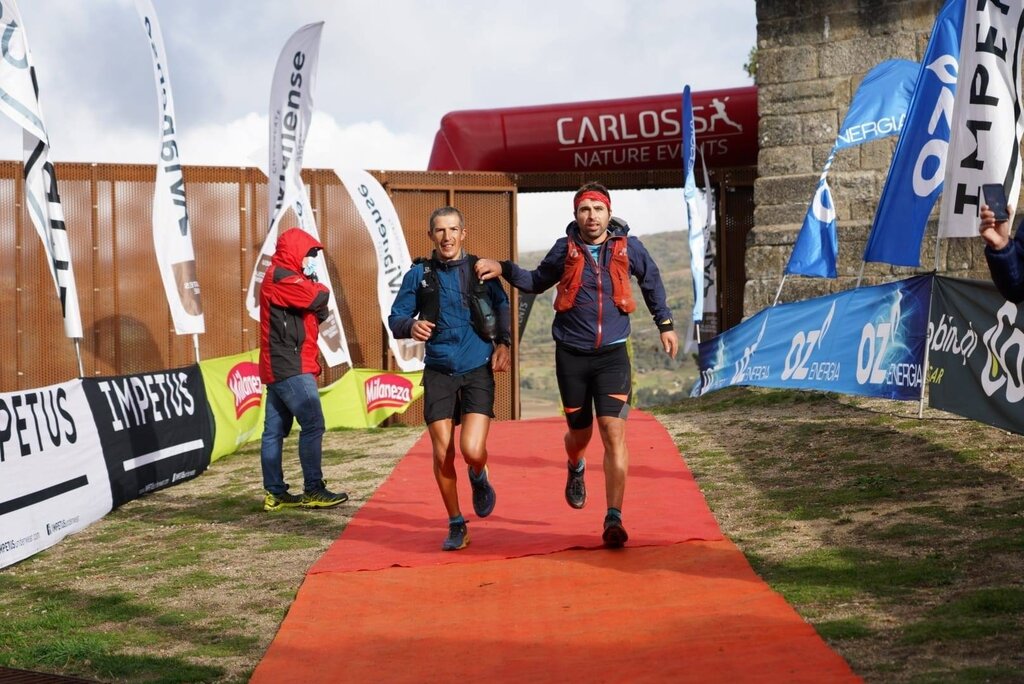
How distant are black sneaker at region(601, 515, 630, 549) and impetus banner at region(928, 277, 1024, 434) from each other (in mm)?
3038

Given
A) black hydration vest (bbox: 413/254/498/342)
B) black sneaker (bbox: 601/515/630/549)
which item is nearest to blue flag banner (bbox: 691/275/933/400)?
black sneaker (bbox: 601/515/630/549)

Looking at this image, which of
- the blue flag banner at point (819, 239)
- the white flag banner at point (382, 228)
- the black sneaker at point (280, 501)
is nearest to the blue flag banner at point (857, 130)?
the blue flag banner at point (819, 239)

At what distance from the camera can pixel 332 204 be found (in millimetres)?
18203

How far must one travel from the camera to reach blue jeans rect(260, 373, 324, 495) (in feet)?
29.9

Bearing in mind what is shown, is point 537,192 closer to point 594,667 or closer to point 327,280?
point 327,280

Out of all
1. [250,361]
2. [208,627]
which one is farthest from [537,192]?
[208,627]

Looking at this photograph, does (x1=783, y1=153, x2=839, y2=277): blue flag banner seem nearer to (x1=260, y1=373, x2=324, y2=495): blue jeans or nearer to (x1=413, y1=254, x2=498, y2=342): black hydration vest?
(x1=260, y1=373, x2=324, y2=495): blue jeans

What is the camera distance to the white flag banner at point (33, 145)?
31.6 ft

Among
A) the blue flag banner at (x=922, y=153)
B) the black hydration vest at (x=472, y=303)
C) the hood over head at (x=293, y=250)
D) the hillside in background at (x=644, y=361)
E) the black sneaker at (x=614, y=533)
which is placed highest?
the blue flag banner at (x=922, y=153)

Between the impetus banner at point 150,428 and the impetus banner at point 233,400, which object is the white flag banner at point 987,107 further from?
the impetus banner at point 233,400

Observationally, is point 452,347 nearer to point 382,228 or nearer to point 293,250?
point 293,250

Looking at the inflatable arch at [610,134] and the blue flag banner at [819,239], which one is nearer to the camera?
the blue flag banner at [819,239]

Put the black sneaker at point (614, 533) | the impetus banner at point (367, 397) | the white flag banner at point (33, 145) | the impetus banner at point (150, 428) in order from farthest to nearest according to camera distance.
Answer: the impetus banner at point (367, 397) < the impetus banner at point (150, 428) < the white flag banner at point (33, 145) < the black sneaker at point (614, 533)

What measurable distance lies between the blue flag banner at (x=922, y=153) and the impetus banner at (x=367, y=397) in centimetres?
710
